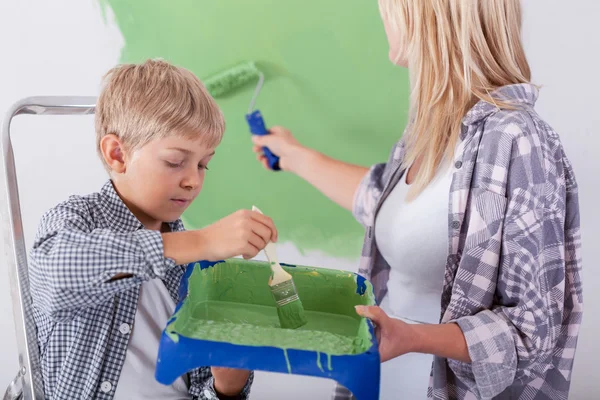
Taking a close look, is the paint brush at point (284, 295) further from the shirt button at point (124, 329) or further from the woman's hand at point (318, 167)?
the woman's hand at point (318, 167)

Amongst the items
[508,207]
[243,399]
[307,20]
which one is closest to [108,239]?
[243,399]

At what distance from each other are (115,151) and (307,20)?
553 mm

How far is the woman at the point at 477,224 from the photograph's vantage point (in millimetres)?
798

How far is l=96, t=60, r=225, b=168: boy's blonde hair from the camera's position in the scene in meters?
0.81

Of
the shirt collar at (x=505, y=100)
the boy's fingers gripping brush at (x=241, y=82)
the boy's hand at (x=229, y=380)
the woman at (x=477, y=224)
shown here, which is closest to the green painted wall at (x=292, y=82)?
the boy's fingers gripping brush at (x=241, y=82)

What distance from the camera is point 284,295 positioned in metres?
0.73

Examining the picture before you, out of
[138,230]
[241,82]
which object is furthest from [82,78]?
[138,230]

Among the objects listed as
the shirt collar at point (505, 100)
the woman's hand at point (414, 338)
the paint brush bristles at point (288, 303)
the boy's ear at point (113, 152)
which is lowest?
the woman's hand at point (414, 338)

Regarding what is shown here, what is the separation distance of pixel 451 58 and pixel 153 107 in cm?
43

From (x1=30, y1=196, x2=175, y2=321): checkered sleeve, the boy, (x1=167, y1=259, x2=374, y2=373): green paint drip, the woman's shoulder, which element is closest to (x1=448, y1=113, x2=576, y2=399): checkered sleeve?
the woman's shoulder

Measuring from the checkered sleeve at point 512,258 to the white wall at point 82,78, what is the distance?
17.9 inches

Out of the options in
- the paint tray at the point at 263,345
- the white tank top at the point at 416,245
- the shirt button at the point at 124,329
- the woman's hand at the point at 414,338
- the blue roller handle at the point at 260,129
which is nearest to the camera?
the paint tray at the point at 263,345

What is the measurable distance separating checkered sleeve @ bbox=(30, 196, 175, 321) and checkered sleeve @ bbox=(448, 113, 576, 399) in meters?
0.42

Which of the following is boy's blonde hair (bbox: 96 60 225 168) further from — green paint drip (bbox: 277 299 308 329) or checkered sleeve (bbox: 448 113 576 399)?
checkered sleeve (bbox: 448 113 576 399)
